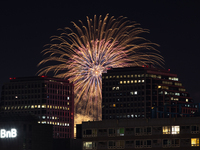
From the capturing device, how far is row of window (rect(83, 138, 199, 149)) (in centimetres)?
17112

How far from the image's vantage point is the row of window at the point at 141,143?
17112cm

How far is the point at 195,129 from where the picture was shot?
17075 centimetres

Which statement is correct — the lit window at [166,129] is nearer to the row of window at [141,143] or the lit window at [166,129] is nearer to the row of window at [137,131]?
the row of window at [137,131]

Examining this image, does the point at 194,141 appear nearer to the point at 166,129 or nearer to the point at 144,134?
the point at 166,129

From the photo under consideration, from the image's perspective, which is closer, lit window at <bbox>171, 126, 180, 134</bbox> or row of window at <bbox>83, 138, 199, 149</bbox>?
row of window at <bbox>83, 138, 199, 149</bbox>

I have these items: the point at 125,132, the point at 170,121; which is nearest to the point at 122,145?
the point at 125,132

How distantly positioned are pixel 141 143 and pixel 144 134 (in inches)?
103

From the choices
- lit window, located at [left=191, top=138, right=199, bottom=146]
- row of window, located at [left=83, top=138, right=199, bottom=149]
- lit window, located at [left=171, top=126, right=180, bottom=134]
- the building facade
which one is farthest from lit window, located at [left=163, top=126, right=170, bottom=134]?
lit window, located at [left=191, top=138, right=199, bottom=146]

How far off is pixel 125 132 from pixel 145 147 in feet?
24.5

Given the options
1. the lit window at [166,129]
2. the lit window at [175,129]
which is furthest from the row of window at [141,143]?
the lit window at [166,129]

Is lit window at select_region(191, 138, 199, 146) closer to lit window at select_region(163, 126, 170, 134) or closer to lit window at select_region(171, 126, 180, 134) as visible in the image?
lit window at select_region(171, 126, 180, 134)

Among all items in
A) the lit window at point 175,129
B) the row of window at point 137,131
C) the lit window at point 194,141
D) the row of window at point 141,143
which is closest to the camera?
the lit window at point 194,141

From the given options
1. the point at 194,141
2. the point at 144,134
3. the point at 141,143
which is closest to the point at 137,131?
the point at 144,134

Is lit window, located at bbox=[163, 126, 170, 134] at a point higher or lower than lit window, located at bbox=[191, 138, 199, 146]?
higher
